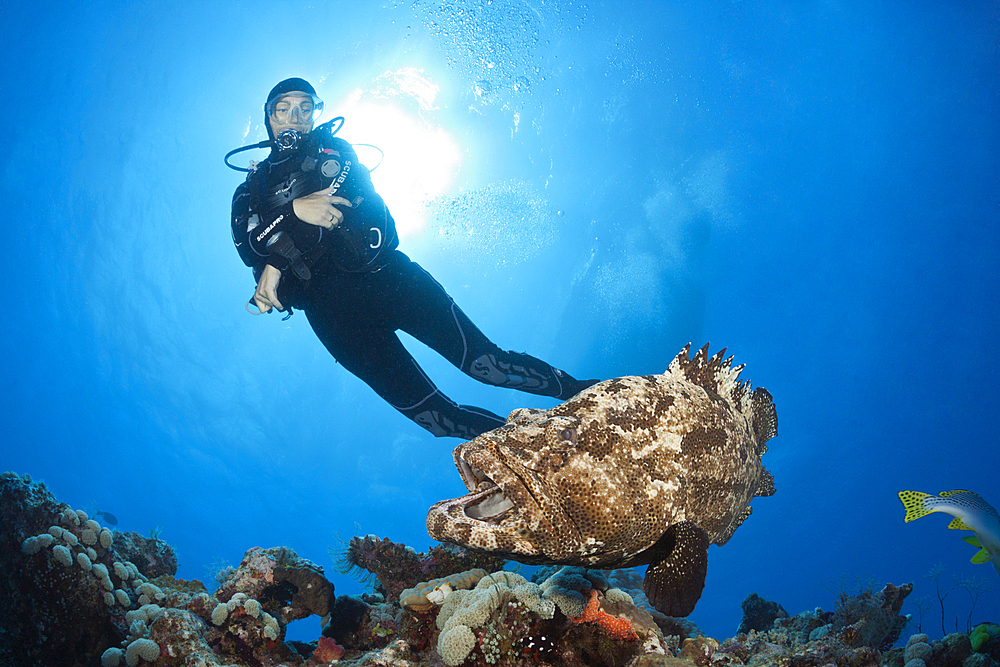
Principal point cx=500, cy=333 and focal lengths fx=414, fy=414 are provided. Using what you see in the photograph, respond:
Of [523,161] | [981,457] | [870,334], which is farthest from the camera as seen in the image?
[981,457]

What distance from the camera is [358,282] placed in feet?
19.1

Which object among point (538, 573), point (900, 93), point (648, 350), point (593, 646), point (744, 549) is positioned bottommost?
point (593, 646)

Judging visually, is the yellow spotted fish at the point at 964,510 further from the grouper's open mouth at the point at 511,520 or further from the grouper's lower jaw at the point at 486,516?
the grouper's lower jaw at the point at 486,516

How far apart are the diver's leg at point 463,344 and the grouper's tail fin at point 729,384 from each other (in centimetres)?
193

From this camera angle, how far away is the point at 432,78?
2100 centimetres

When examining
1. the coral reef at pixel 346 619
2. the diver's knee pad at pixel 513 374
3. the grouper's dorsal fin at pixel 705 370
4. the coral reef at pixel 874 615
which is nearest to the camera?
the grouper's dorsal fin at pixel 705 370

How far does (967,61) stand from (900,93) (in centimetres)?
302

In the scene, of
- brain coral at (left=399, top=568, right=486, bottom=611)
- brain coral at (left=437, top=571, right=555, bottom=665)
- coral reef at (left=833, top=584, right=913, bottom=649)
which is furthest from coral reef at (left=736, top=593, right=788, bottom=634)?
brain coral at (left=437, top=571, right=555, bottom=665)

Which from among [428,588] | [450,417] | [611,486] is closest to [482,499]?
[611,486]

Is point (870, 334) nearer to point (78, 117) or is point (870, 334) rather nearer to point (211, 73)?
point (211, 73)

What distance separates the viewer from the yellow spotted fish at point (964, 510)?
419cm

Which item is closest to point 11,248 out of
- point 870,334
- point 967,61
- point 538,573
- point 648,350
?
point 538,573

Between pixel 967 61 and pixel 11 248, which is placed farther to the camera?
pixel 11 248

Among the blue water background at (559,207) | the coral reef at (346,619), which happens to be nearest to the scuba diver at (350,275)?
the coral reef at (346,619)
